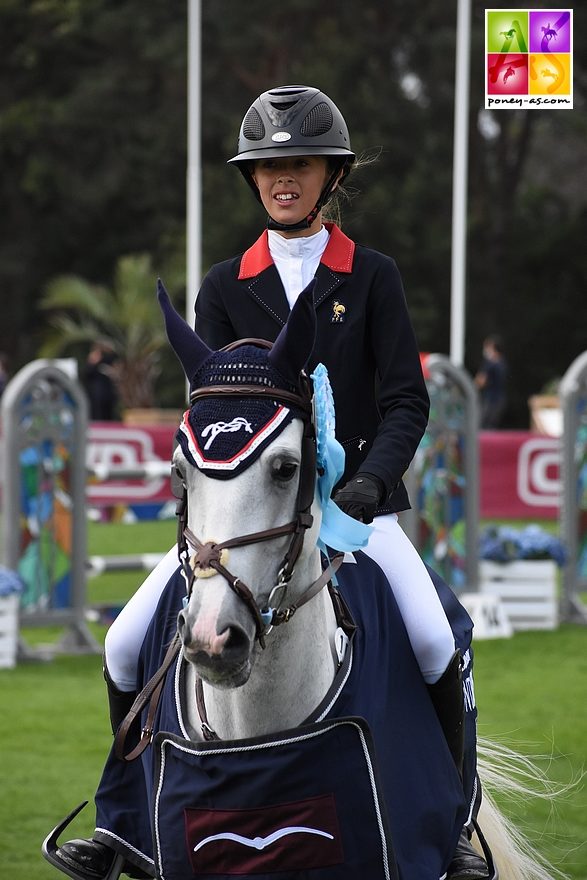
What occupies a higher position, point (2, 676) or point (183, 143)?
point (183, 143)

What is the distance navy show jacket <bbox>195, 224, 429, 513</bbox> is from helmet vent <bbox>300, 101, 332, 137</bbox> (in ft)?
0.94

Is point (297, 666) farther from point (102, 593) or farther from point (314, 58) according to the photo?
point (314, 58)

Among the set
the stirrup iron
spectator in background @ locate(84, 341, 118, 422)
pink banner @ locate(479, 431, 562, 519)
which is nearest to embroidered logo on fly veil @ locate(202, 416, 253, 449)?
the stirrup iron

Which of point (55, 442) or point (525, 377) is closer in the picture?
point (55, 442)

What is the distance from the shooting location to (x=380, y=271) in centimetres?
379

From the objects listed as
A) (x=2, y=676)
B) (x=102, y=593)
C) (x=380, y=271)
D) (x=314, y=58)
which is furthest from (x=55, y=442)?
(x=314, y=58)

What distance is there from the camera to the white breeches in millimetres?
3703

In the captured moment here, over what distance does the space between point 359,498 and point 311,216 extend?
32.3 inches

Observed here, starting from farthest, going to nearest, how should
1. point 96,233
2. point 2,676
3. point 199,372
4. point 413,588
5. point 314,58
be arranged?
point 96,233 < point 314,58 < point 2,676 < point 413,588 < point 199,372

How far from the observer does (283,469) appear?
302cm

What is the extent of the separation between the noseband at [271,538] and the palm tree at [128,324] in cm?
2527

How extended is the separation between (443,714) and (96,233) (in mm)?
33010

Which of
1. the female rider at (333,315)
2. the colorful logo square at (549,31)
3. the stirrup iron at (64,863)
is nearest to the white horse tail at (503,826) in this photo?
the female rider at (333,315)

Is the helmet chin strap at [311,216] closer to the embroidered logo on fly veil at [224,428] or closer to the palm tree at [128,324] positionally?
the embroidered logo on fly veil at [224,428]
